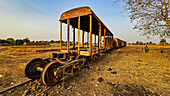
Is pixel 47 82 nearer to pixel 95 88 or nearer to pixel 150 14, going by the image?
pixel 95 88

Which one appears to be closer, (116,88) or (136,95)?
(136,95)

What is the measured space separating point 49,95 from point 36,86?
85 cm

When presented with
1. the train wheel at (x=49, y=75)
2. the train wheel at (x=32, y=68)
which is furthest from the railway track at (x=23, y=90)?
the train wheel at (x=32, y=68)

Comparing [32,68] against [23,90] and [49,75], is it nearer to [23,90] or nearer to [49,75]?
[23,90]

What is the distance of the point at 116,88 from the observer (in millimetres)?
2557

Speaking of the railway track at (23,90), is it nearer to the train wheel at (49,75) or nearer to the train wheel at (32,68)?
the train wheel at (49,75)

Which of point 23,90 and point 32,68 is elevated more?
point 32,68

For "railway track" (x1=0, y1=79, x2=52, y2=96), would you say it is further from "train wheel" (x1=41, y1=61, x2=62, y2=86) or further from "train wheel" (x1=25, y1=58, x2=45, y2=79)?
"train wheel" (x1=25, y1=58, x2=45, y2=79)

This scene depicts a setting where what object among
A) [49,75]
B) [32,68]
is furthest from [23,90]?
[49,75]

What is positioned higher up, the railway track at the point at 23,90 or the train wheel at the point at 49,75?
the train wheel at the point at 49,75

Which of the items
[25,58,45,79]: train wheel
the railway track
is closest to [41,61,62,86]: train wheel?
the railway track

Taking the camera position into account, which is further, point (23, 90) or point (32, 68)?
point (32, 68)

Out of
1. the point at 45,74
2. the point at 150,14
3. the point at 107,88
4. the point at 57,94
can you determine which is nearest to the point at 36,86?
the point at 45,74

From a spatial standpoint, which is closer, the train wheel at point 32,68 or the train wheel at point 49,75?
the train wheel at point 49,75
